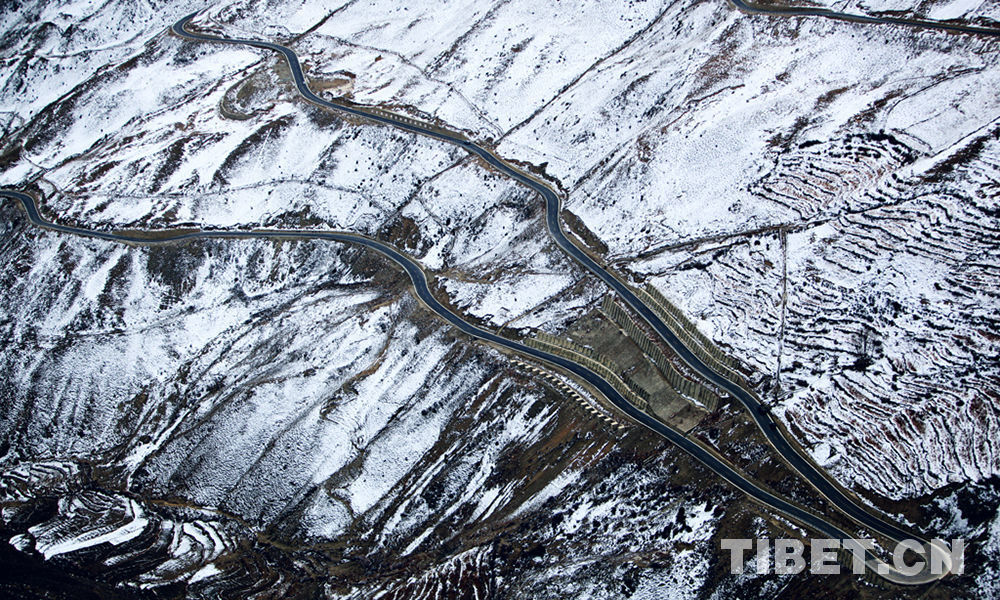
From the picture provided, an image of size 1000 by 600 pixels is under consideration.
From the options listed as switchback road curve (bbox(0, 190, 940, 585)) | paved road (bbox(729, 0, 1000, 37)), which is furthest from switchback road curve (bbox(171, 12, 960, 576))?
paved road (bbox(729, 0, 1000, 37))

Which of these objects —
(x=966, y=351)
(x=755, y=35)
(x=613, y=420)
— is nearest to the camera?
(x=966, y=351)

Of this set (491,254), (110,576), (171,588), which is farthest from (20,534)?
(491,254)

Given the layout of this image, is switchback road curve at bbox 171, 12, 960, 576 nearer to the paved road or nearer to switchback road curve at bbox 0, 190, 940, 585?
switchback road curve at bbox 0, 190, 940, 585

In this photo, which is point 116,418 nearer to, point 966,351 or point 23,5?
point 966,351

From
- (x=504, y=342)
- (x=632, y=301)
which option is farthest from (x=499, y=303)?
(x=632, y=301)

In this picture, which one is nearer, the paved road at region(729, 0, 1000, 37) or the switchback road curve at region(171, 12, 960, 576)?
the switchback road curve at region(171, 12, 960, 576)

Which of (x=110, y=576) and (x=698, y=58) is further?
(x=698, y=58)

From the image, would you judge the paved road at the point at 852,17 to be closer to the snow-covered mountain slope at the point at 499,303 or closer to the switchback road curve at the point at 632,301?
the snow-covered mountain slope at the point at 499,303
